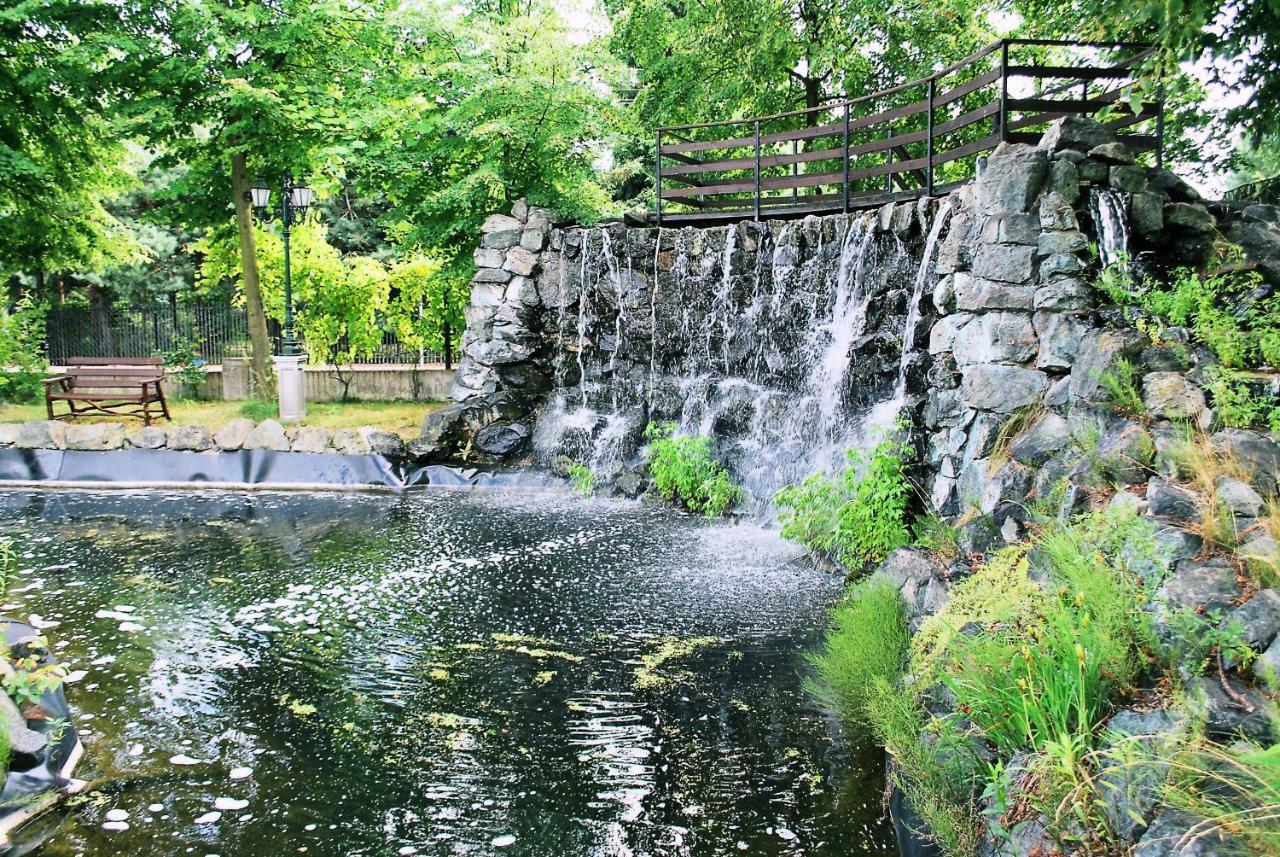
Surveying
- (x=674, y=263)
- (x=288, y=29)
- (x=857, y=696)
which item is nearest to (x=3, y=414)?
(x=288, y=29)

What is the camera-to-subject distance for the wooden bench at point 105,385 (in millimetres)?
13273

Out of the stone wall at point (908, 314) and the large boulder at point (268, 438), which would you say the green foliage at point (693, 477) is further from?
the large boulder at point (268, 438)

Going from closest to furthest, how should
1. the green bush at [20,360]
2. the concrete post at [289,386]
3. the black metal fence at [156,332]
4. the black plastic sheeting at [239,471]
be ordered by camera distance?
the black plastic sheeting at [239,471], the concrete post at [289,386], the green bush at [20,360], the black metal fence at [156,332]

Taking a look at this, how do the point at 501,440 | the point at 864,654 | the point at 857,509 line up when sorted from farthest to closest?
the point at 501,440
the point at 857,509
the point at 864,654

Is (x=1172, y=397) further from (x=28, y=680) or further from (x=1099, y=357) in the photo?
(x=28, y=680)

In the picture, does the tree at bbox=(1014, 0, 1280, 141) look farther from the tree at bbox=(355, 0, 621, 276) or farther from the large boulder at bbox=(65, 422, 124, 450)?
the large boulder at bbox=(65, 422, 124, 450)

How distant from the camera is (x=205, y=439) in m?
12.4

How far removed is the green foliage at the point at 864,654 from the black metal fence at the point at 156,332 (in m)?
13.7

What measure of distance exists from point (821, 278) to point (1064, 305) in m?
4.67

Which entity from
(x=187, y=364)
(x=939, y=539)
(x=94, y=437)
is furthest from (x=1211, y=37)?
(x=187, y=364)

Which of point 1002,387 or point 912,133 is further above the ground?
point 912,133

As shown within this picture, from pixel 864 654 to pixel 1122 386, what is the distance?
2.22m

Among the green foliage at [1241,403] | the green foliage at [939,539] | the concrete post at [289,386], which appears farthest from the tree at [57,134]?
the green foliage at [1241,403]

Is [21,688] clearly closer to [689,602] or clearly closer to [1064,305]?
[689,602]
